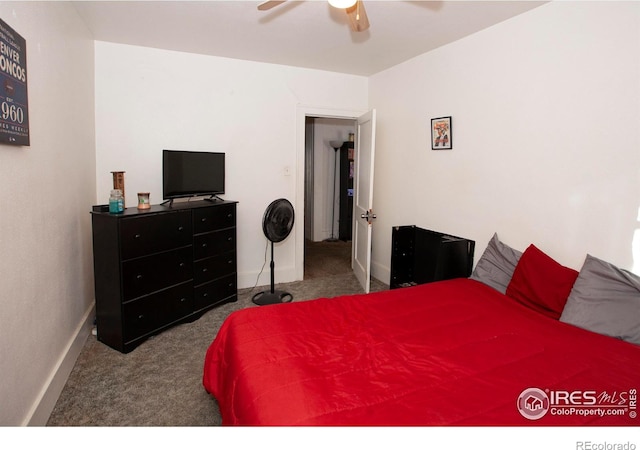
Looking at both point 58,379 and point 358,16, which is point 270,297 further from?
point 358,16

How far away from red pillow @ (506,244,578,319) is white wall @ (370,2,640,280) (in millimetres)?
149

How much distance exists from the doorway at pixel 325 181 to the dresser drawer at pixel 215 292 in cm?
286

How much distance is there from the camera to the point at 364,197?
4.15m

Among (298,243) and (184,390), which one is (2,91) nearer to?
(184,390)

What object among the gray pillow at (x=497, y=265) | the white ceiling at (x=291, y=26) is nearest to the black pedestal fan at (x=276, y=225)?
the white ceiling at (x=291, y=26)

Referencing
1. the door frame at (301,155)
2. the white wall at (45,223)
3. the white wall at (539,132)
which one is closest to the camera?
the white wall at (45,223)

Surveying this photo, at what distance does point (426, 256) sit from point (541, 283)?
1.31m

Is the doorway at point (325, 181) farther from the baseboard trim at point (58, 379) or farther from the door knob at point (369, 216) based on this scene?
the baseboard trim at point (58, 379)

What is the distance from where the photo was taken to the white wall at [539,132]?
2.12 m

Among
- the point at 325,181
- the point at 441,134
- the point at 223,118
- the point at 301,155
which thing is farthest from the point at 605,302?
the point at 325,181

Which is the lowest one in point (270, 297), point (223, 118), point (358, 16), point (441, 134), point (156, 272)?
point (270, 297)

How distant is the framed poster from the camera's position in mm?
1488

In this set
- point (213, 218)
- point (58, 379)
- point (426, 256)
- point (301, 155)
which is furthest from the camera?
point (301, 155)

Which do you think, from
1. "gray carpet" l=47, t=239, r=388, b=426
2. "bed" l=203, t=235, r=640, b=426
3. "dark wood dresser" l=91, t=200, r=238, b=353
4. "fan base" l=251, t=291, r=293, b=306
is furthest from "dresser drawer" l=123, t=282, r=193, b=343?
"bed" l=203, t=235, r=640, b=426
